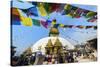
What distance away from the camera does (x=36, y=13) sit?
205 cm

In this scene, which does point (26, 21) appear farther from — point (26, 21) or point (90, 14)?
point (90, 14)

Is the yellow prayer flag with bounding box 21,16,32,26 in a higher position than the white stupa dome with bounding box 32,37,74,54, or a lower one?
higher

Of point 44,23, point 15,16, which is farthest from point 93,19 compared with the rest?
point 15,16

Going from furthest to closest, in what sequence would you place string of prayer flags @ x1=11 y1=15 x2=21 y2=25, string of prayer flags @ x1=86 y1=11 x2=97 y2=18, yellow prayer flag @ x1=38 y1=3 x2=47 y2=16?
string of prayer flags @ x1=86 y1=11 x2=97 y2=18 → yellow prayer flag @ x1=38 y1=3 x2=47 y2=16 → string of prayer flags @ x1=11 y1=15 x2=21 y2=25

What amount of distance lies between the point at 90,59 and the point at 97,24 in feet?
1.38

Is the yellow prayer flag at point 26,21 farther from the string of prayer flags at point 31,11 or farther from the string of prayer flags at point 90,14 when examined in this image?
the string of prayer flags at point 90,14

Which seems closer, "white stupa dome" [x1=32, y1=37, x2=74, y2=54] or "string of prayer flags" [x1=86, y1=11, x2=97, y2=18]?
"white stupa dome" [x1=32, y1=37, x2=74, y2=54]

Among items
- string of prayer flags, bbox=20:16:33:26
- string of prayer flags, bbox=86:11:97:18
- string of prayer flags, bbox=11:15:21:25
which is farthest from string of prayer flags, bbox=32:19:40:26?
string of prayer flags, bbox=86:11:97:18

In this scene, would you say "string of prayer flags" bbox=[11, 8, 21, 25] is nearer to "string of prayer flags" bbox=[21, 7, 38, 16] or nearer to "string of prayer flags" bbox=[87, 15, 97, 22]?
"string of prayer flags" bbox=[21, 7, 38, 16]

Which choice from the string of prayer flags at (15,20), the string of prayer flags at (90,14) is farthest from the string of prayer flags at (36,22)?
the string of prayer flags at (90,14)

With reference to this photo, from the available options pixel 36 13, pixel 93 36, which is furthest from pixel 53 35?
pixel 93 36

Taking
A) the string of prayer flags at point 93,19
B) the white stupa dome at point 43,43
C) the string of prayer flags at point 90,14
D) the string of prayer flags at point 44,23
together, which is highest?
the string of prayer flags at point 90,14

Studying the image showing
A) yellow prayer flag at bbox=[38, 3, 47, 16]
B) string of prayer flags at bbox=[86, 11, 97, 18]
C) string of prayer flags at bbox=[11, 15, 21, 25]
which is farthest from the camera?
string of prayer flags at bbox=[86, 11, 97, 18]

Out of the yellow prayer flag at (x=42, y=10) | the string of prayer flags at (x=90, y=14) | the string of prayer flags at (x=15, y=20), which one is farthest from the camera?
the string of prayer flags at (x=90, y=14)
